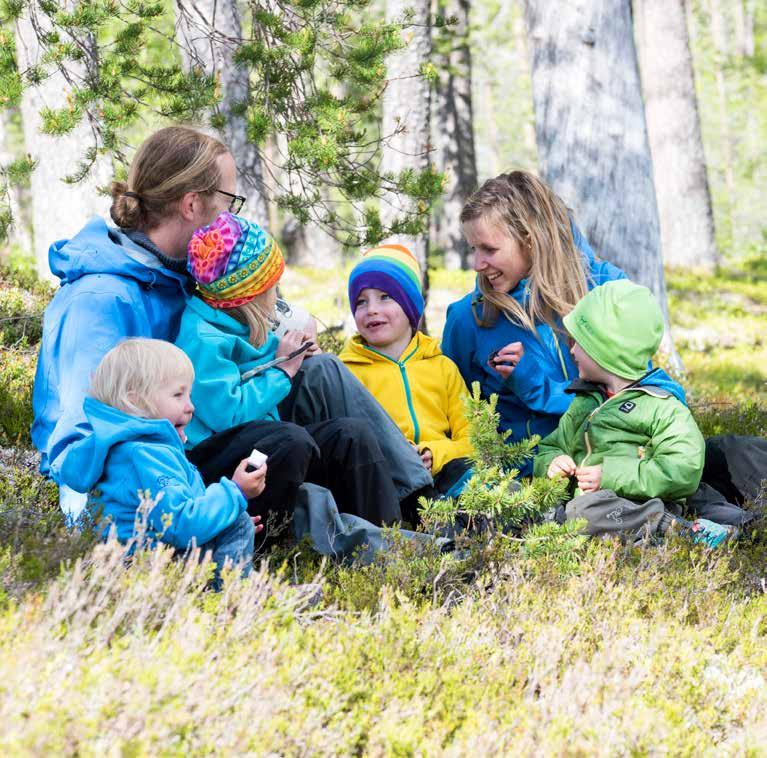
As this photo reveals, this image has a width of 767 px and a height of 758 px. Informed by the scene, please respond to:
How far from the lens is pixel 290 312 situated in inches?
197

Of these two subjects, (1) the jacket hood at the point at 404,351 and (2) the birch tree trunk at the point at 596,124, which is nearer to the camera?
(1) the jacket hood at the point at 404,351

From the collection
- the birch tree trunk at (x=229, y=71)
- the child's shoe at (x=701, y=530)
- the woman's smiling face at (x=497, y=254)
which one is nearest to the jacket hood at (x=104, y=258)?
the woman's smiling face at (x=497, y=254)

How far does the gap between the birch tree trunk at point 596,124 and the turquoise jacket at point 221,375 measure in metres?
4.61

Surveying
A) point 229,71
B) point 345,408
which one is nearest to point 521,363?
point 345,408

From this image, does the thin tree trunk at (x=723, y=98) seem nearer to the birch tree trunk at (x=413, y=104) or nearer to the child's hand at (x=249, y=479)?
the birch tree trunk at (x=413, y=104)

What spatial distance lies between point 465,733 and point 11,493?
8.60 feet

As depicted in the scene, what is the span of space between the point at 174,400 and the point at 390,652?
1264mm

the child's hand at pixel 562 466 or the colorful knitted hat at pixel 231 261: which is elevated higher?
the colorful knitted hat at pixel 231 261

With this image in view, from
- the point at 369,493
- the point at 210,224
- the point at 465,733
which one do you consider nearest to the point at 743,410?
the point at 369,493

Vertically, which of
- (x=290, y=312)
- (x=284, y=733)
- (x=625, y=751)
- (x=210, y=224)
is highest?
(x=210, y=224)

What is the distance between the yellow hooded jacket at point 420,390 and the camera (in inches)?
209

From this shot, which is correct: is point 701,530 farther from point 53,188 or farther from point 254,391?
point 53,188

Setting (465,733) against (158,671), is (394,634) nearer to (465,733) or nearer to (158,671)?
(465,733)

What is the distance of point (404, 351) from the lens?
5492 millimetres
